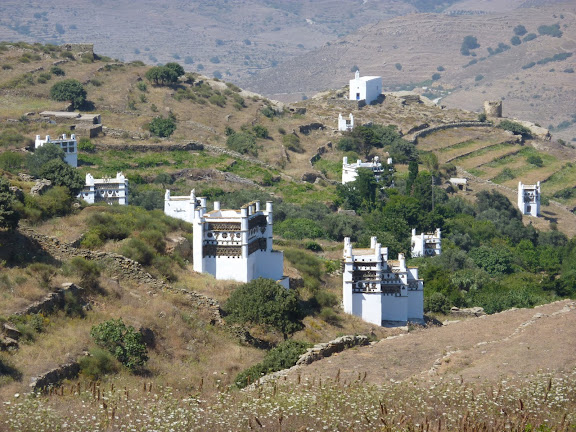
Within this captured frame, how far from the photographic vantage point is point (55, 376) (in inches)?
859

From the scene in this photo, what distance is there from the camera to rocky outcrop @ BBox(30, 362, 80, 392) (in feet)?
68.7

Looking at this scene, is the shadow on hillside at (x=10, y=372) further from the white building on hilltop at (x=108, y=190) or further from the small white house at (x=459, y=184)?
the small white house at (x=459, y=184)

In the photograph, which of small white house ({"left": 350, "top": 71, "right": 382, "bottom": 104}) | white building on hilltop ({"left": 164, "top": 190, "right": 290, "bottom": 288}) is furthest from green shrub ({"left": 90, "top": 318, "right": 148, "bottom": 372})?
small white house ({"left": 350, "top": 71, "right": 382, "bottom": 104})

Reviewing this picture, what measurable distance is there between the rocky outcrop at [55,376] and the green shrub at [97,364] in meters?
0.17

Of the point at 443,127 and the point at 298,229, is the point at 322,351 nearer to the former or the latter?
the point at 298,229

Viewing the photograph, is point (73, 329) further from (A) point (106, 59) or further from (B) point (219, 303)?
(A) point (106, 59)

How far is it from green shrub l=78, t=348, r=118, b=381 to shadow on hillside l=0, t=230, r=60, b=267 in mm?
4268

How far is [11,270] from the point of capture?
25953 mm

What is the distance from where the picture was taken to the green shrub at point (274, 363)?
78.6ft

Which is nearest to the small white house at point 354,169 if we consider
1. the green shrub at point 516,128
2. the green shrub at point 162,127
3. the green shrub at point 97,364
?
the green shrub at point 162,127

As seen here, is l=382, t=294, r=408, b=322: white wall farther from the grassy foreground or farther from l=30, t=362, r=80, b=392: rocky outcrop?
the grassy foreground

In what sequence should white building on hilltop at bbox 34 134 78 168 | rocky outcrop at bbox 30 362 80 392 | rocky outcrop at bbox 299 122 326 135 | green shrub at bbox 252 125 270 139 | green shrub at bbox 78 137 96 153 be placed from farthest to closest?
rocky outcrop at bbox 299 122 326 135 → green shrub at bbox 252 125 270 139 → green shrub at bbox 78 137 96 153 → white building on hilltop at bbox 34 134 78 168 → rocky outcrop at bbox 30 362 80 392

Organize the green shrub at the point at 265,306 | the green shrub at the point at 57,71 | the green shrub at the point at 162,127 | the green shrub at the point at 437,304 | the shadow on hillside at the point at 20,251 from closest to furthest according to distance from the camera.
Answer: the shadow on hillside at the point at 20,251
the green shrub at the point at 265,306
the green shrub at the point at 437,304
the green shrub at the point at 162,127
the green shrub at the point at 57,71

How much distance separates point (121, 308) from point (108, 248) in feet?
18.2
